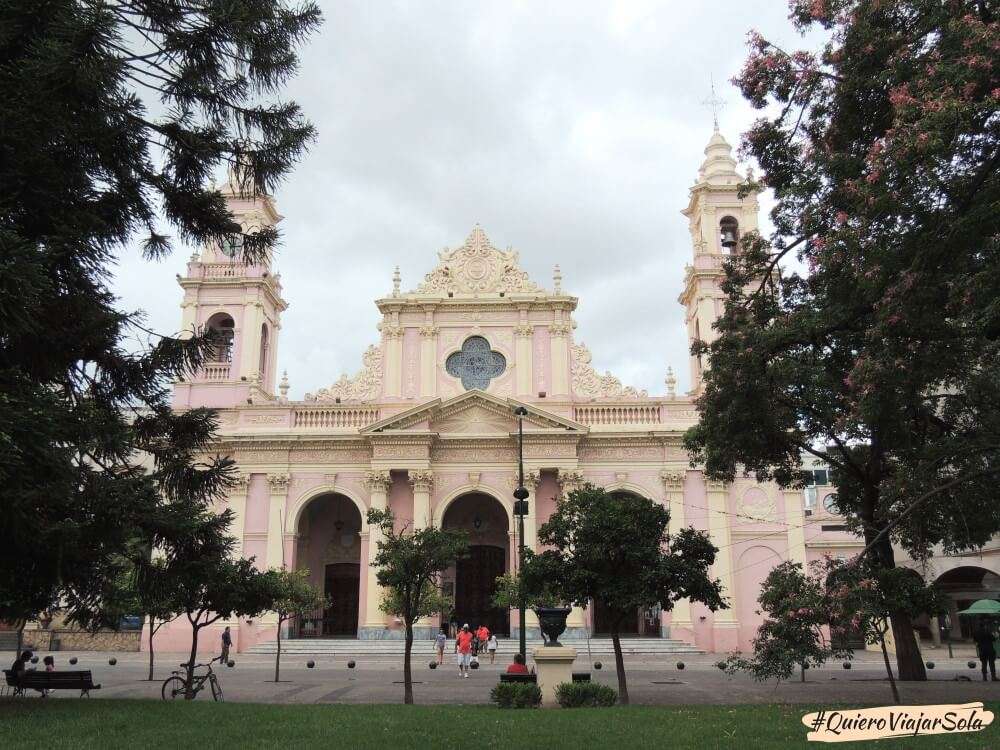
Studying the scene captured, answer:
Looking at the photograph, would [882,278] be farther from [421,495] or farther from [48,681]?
[421,495]

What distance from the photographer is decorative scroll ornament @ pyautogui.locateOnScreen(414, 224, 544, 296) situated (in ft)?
132

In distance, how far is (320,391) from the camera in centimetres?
3922

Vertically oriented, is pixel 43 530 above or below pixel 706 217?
below

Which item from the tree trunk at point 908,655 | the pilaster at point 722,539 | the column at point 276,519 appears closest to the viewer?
the tree trunk at point 908,655

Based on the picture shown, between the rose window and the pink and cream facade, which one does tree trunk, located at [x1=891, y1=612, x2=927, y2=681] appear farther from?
the rose window

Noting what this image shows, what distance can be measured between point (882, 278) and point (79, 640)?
37678 mm

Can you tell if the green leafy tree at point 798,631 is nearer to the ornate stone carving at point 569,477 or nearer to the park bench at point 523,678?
the park bench at point 523,678

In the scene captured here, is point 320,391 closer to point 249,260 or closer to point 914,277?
point 249,260

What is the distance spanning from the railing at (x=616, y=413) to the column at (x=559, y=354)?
48.1 inches

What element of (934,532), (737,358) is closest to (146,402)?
(737,358)

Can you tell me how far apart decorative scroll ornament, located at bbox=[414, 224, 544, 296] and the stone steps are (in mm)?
16496

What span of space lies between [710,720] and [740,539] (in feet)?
85.4

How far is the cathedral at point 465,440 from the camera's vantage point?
3572cm

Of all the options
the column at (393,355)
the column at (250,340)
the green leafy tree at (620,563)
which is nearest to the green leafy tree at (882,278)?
the green leafy tree at (620,563)
